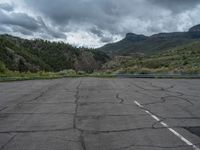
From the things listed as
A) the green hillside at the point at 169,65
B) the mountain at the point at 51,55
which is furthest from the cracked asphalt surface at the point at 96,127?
the mountain at the point at 51,55

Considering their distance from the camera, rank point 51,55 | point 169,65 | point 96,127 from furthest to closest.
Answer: point 51,55, point 169,65, point 96,127

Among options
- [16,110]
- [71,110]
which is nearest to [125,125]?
[71,110]

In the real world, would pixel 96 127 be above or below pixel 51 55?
below

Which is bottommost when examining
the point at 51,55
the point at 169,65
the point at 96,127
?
the point at 96,127

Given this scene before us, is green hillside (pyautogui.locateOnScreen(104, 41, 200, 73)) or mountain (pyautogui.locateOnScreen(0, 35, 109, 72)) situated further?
mountain (pyautogui.locateOnScreen(0, 35, 109, 72))

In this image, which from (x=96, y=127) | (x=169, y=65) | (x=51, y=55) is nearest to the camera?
(x=96, y=127)

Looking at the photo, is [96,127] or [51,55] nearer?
[96,127]

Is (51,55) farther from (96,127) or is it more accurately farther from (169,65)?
(96,127)

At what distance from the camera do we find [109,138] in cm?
771

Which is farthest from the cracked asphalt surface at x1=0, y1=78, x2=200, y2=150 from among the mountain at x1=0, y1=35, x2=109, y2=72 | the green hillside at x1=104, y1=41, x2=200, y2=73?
the mountain at x1=0, y1=35, x2=109, y2=72

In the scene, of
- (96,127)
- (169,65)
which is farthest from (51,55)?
(96,127)

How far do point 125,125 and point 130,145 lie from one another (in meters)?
2.17

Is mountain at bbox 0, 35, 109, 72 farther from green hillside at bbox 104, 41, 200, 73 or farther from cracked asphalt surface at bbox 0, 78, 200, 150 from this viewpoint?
cracked asphalt surface at bbox 0, 78, 200, 150

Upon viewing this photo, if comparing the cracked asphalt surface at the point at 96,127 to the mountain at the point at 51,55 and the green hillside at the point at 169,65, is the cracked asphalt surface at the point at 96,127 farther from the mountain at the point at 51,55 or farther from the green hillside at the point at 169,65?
the mountain at the point at 51,55
